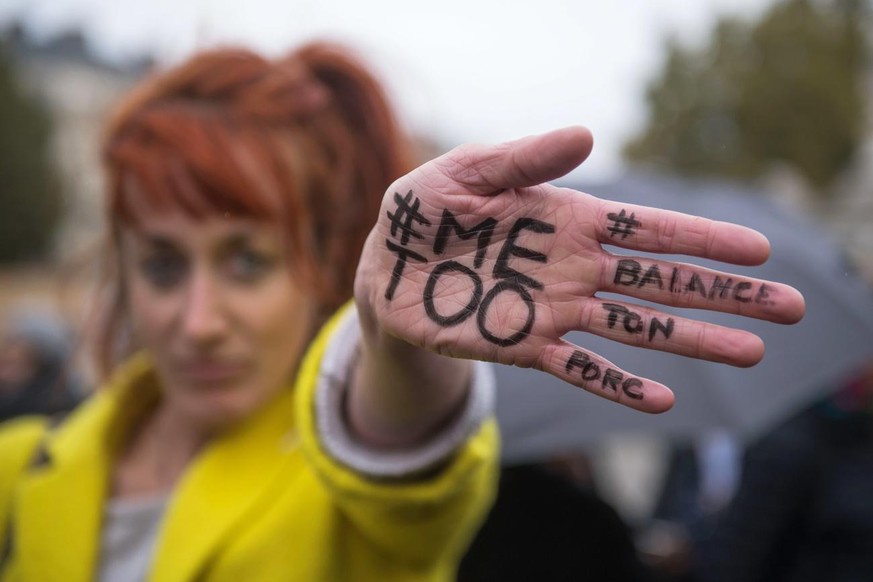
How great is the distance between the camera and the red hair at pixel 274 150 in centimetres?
130

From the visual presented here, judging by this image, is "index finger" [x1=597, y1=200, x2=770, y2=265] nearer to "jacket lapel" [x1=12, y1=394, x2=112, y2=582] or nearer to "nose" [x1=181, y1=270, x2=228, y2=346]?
"nose" [x1=181, y1=270, x2=228, y2=346]

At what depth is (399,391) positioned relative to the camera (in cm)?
108

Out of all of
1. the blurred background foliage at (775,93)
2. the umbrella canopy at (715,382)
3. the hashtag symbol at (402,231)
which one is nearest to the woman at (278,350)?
the hashtag symbol at (402,231)

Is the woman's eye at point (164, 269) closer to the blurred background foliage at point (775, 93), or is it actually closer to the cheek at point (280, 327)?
the cheek at point (280, 327)

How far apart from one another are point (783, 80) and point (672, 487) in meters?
13.1

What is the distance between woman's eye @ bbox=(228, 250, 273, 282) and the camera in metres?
1.28

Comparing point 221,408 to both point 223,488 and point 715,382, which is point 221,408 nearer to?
point 223,488

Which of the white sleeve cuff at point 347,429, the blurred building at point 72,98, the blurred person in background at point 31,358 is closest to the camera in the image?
the white sleeve cuff at point 347,429

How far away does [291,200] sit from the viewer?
4.32 ft

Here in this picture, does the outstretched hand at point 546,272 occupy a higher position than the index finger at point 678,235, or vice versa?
the index finger at point 678,235

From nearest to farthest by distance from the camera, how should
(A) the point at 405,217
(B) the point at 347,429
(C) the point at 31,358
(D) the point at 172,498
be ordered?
(A) the point at 405,217, (B) the point at 347,429, (D) the point at 172,498, (C) the point at 31,358

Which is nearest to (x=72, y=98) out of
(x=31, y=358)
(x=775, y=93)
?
(x=31, y=358)

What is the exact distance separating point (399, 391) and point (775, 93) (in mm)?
14720

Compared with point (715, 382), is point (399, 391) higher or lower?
higher
